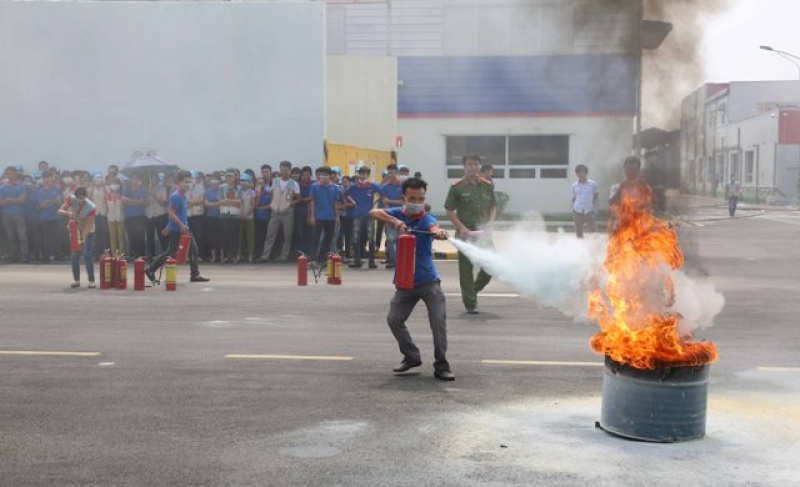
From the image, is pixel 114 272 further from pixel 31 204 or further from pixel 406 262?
pixel 406 262

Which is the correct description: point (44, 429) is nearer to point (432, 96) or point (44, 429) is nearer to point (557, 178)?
point (432, 96)

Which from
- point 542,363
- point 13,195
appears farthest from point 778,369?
point 13,195

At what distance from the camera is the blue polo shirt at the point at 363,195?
18562mm

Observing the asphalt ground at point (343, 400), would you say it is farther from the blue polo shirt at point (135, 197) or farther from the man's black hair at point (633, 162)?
the blue polo shirt at point (135, 197)

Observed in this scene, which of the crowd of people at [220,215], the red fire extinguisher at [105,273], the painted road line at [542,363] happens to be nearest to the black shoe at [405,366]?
the painted road line at [542,363]

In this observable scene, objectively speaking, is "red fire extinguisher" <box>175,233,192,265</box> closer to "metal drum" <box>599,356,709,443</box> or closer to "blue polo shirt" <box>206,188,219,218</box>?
"blue polo shirt" <box>206,188,219,218</box>

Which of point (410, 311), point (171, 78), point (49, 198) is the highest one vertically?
point (171, 78)

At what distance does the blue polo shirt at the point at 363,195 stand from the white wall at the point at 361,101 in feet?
18.6

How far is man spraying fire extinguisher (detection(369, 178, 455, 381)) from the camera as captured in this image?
8.39m

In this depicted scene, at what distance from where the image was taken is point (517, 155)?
114 feet

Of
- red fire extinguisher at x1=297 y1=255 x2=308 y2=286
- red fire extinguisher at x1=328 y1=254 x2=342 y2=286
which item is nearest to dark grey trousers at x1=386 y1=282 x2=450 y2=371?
red fire extinguisher at x1=328 y1=254 x2=342 y2=286

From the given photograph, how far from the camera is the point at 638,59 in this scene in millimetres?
7590

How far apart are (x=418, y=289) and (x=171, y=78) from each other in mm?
16923

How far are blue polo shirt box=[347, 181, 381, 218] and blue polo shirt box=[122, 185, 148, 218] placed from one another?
4351mm
